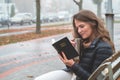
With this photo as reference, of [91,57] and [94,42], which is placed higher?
[94,42]

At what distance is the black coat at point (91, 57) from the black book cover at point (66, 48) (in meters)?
0.09

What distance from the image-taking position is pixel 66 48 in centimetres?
370

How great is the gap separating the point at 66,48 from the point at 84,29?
0.22 m

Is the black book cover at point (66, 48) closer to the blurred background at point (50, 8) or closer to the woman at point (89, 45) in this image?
the woman at point (89, 45)

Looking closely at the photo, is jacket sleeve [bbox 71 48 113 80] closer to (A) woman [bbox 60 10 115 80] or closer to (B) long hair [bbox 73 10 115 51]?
(A) woman [bbox 60 10 115 80]

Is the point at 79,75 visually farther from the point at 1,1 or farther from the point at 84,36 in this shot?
the point at 1,1

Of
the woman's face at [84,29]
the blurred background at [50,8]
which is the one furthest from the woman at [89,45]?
the blurred background at [50,8]

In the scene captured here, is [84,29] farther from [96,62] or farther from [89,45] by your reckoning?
[96,62]

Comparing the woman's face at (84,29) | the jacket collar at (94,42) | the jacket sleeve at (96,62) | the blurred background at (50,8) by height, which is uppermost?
the woman's face at (84,29)

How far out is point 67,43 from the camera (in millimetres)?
3652

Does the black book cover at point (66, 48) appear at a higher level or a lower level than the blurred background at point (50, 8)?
higher

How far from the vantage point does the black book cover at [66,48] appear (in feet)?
11.9

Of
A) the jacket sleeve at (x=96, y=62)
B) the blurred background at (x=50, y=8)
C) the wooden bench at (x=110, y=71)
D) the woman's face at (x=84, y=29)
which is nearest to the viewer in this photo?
the wooden bench at (x=110, y=71)

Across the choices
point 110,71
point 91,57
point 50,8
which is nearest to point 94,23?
point 91,57
